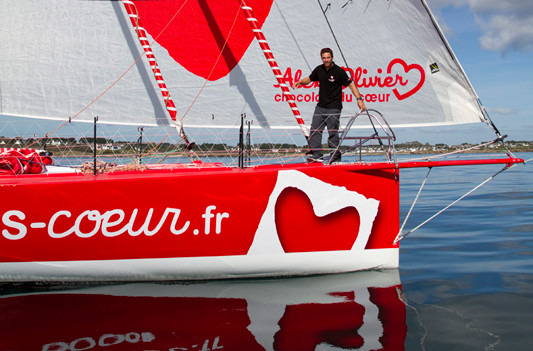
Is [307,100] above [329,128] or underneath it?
above

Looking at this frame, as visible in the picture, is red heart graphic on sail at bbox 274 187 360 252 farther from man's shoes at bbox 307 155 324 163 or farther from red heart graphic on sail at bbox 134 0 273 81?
red heart graphic on sail at bbox 134 0 273 81

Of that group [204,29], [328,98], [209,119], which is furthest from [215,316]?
[204,29]

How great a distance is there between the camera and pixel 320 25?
275 inches

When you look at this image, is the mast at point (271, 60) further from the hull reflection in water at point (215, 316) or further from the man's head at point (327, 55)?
the hull reflection in water at point (215, 316)

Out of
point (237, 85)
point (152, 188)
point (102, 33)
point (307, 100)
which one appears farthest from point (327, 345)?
point (102, 33)

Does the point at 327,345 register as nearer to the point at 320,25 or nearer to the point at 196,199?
the point at 196,199

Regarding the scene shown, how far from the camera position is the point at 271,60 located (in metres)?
6.59

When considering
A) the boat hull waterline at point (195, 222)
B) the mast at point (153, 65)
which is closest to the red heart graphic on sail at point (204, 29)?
the mast at point (153, 65)

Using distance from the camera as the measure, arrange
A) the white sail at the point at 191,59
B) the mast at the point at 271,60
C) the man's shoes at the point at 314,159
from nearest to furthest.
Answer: the man's shoes at the point at 314,159 → the mast at the point at 271,60 → the white sail at the point at 191,59

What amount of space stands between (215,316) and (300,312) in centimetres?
75

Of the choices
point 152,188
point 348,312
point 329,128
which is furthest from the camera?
point 329,128

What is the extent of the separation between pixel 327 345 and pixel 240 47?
4.71 metres

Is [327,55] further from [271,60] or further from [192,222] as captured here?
[192,222]

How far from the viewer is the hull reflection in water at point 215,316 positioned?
155 inches
